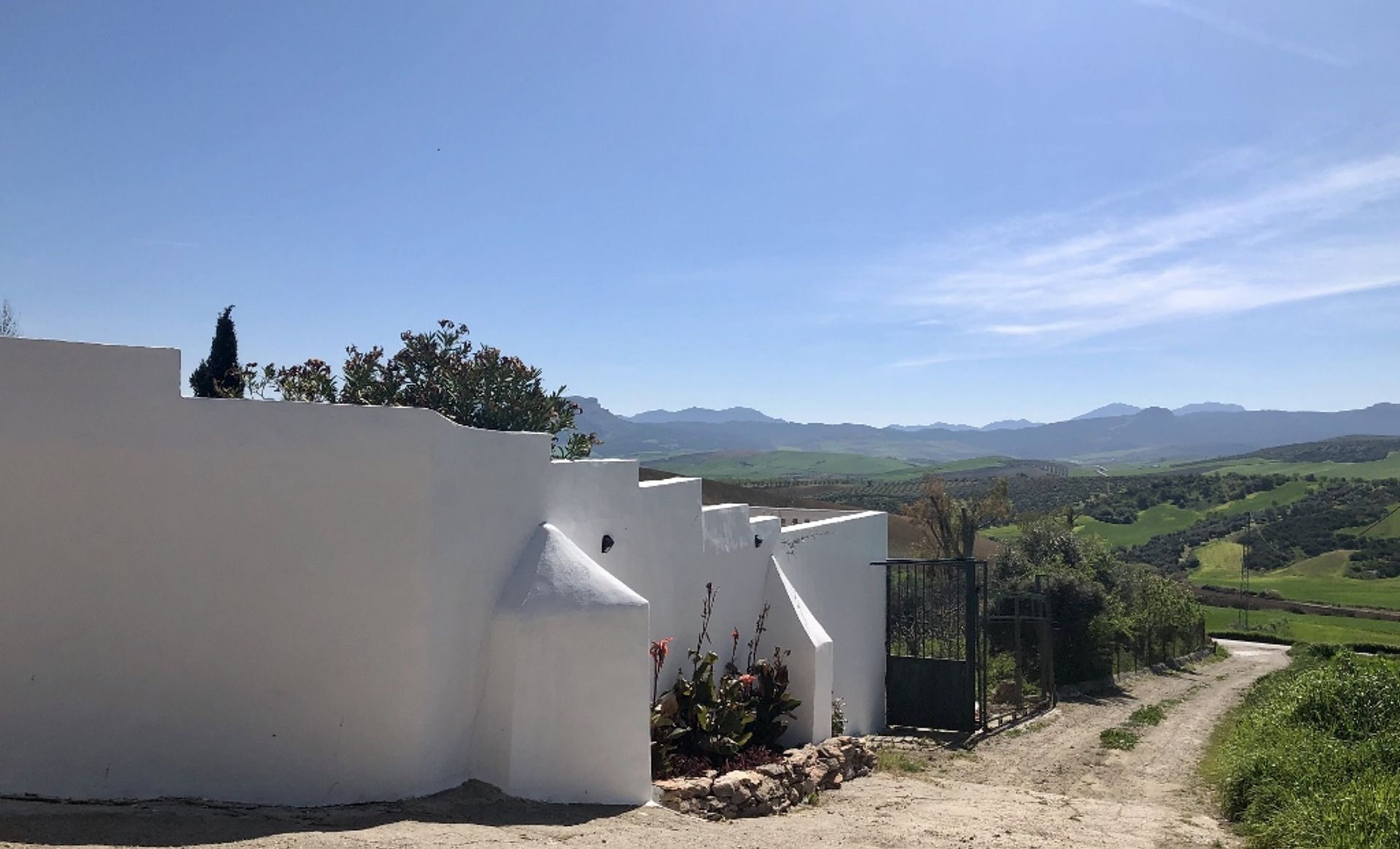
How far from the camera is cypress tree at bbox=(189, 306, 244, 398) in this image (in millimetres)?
15242

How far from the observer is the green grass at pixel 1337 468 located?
95938mm

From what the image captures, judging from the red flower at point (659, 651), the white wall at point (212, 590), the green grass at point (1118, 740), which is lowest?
the green grass at point (1118, 740)

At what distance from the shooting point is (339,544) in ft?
23.7

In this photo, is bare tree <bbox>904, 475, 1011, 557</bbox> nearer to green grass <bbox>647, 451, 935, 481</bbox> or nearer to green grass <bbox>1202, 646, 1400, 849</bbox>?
green grass <bbox>1202, 646, 1400, 849</bbox>

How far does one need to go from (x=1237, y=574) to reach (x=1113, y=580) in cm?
3400

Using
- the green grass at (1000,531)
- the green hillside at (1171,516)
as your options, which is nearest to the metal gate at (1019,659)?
the green grass at (1000,531)

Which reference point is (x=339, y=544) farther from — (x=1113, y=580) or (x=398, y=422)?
(x=1113, y=580)

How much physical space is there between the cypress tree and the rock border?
10.0 metres

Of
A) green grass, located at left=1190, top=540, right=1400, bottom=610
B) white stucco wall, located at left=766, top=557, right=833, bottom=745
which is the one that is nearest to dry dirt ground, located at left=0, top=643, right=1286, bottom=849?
white stucco wall, located at left=766, top=557, right=833, bottom=745

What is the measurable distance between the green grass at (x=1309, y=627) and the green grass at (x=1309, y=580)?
3425 millimetres

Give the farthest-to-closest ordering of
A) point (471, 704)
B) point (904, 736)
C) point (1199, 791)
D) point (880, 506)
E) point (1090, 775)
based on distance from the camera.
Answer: point (880, 506)
point (904, 736)
point (1090, 775)
point (1199, 791)
point (471, 704)

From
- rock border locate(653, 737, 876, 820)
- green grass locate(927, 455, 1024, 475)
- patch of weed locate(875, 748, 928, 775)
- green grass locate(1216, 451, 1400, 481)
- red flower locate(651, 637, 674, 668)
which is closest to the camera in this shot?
rock border locate(653, 737, 876, 820)

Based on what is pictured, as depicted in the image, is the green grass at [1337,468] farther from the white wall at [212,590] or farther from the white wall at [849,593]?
the white wall at [212,590]

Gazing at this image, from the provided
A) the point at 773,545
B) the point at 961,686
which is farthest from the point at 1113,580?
the point at 773,545
